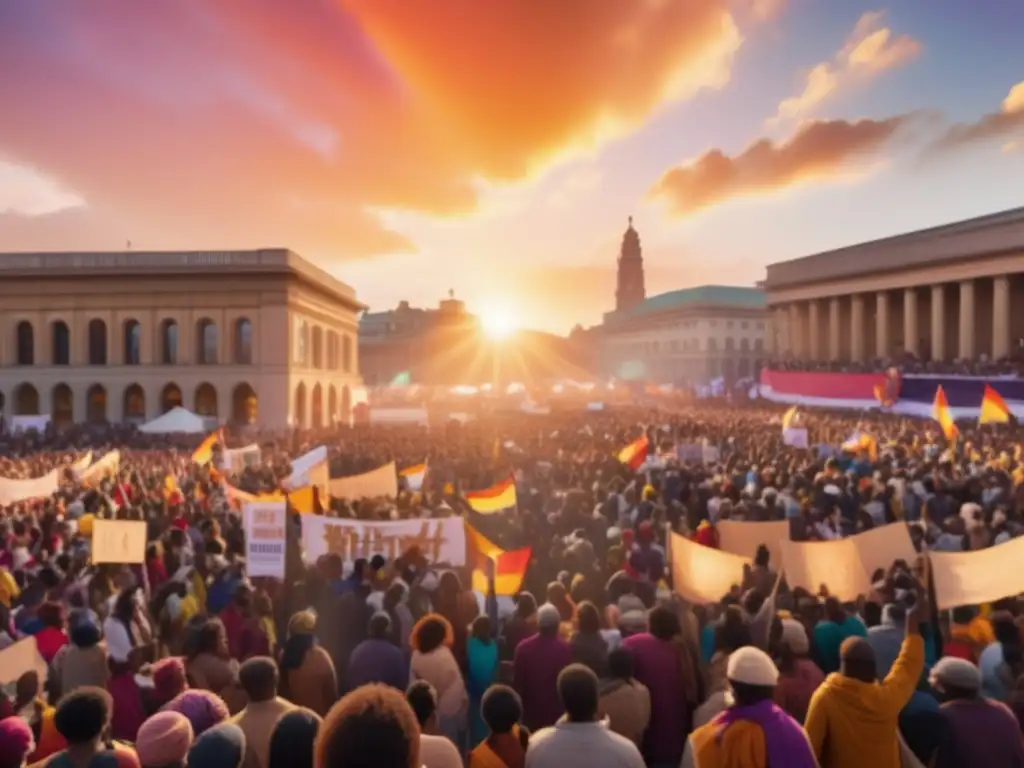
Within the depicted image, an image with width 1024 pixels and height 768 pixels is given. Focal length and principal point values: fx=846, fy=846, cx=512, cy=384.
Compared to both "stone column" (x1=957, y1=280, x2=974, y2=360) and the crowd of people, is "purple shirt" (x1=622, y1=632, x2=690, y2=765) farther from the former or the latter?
"stone column" (x1=957, y1=280, x2=974, y2=360)

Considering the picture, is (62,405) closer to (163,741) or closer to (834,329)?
(163,741)

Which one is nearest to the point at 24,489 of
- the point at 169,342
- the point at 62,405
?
the point at 169,342

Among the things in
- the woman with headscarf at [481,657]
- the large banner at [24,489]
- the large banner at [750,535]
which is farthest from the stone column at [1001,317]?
the woman with headscarf at [481,657]

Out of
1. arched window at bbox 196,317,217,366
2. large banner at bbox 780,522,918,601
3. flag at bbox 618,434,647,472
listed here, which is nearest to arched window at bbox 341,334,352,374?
arched window at bbox 196,317,217,366

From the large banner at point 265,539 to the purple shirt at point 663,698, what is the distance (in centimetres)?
591

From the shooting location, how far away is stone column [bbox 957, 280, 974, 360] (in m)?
48.8

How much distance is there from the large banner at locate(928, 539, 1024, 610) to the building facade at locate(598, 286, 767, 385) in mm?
85004

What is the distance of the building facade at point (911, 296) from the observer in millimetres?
47438

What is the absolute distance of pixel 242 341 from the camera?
4947cm

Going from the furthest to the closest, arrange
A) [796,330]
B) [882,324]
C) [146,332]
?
[796,330] → [882,324] → [146,332]

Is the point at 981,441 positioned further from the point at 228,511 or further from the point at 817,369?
the point at 817,369

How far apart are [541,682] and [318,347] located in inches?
2064

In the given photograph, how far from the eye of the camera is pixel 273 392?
48000 millimetres

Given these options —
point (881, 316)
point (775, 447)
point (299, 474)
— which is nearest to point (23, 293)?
point (299, 474)
